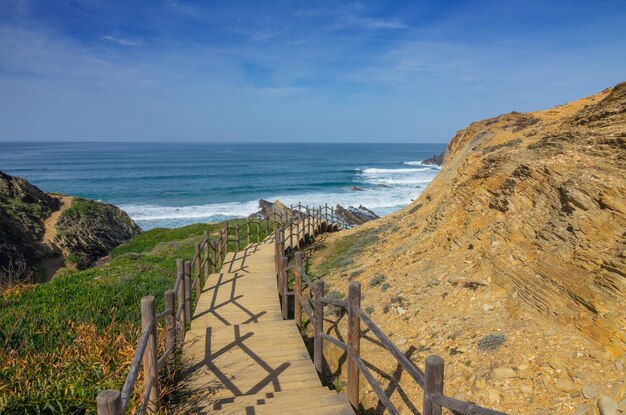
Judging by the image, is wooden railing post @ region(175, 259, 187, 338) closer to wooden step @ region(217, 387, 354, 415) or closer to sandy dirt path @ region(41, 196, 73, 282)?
wooden step @ region(217, 387, 354, 415)

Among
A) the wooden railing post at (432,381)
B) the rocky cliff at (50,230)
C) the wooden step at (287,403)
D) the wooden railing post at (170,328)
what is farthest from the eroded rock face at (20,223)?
the wooden railing post at (432,381)

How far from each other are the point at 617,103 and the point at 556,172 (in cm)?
254

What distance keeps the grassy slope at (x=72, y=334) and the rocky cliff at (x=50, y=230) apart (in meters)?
6.46

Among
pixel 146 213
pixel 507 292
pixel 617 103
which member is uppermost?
pixel 617 103

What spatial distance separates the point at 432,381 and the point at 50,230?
2667 centimetres

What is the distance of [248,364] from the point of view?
6219 mm

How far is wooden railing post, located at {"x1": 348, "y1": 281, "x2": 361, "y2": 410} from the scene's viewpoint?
496 centimetres

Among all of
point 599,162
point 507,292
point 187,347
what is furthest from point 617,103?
point 187,347

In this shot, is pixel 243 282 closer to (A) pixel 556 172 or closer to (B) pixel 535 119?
(A) pixel 556 172

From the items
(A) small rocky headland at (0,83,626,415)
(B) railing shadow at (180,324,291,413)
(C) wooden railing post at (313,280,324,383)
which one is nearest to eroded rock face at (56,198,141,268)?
(A) small rocky headland at (0,83,626,415)

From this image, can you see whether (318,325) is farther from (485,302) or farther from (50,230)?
(50,230)

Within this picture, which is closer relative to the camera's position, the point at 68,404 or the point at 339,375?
the point at 68,404

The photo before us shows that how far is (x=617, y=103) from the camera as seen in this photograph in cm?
846

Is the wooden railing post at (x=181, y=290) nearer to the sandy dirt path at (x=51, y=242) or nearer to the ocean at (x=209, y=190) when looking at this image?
the sandy dirt path at (x=51, y=242)
